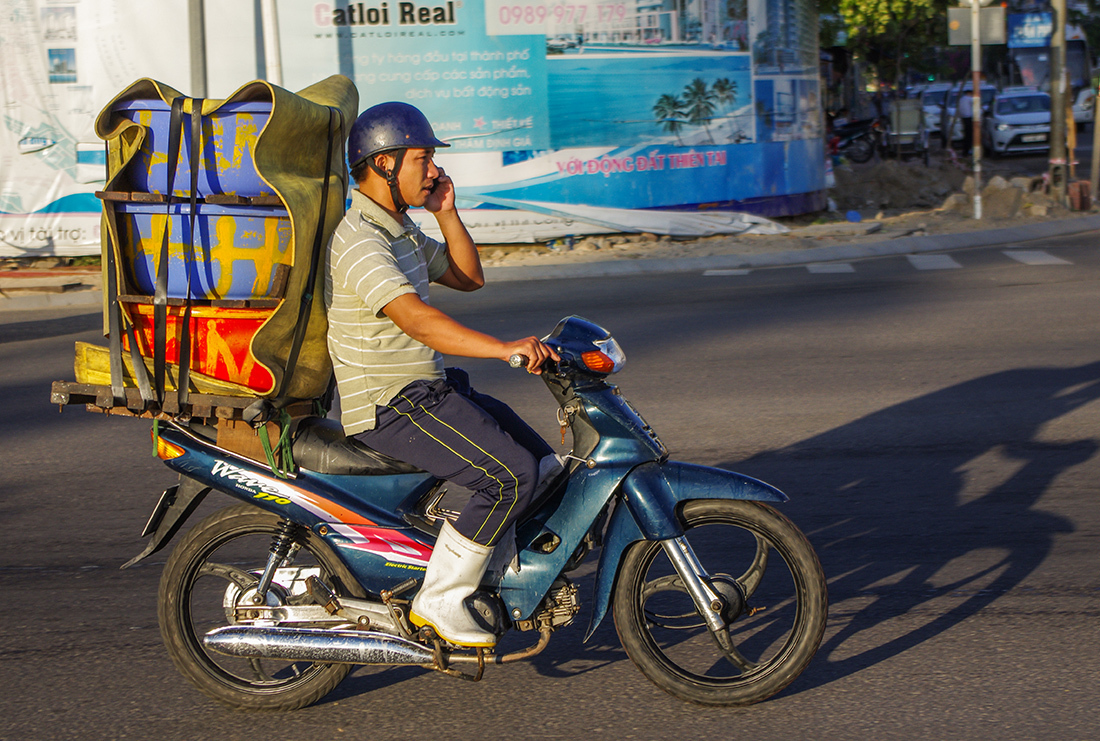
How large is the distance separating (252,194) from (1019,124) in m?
30.5

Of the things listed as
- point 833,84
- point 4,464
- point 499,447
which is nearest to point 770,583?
point 499,447

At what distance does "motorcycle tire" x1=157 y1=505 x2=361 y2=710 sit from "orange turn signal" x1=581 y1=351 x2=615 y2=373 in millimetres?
1033

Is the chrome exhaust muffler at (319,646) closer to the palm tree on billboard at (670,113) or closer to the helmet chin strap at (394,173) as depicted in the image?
the helmet chin strap at (394,173)

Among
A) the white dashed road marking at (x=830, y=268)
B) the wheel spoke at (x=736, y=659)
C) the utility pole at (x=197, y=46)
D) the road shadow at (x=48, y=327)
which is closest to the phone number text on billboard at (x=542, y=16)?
the utility pole at (x=197, y=46)

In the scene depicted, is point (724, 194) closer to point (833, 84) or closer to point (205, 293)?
point (205, 293)

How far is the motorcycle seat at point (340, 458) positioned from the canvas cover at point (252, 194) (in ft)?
0.59

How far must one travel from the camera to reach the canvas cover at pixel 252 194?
10.4 ft

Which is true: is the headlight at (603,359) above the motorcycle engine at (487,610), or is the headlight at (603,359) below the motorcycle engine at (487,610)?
above

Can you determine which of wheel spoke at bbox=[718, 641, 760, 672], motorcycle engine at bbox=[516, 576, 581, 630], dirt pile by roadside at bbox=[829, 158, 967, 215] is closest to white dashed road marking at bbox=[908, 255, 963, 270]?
dirt pile by roadside at bbox=[829, 158, 967, 215]

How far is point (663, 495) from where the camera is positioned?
11.0 feet

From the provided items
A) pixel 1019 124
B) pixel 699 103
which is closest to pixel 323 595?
pixel 699 103

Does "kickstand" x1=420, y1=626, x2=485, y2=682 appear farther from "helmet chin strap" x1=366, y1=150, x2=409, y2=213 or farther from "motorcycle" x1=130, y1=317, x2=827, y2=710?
"helmet chin strap" x1=366, y1=150, x2=409, y2=213

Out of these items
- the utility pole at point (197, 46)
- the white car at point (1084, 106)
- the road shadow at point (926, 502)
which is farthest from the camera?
the white car at point (1084, 106)

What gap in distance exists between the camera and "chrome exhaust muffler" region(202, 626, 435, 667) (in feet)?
11.1
